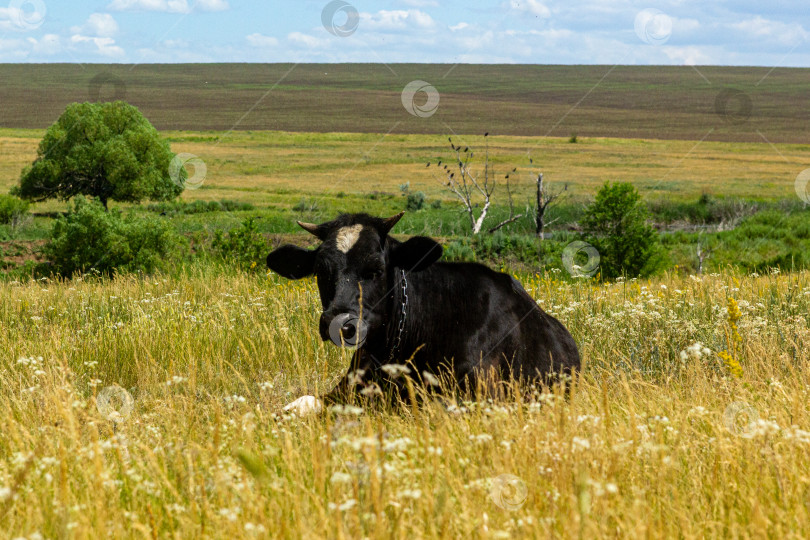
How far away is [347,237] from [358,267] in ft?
0.76

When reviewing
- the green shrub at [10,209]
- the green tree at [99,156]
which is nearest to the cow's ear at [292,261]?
the green shrub at [10,209]

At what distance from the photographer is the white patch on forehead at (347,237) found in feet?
17.4

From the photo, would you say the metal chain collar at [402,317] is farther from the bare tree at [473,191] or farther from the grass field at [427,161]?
the grass field at [427,161]

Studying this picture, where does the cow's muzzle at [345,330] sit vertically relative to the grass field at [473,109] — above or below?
below

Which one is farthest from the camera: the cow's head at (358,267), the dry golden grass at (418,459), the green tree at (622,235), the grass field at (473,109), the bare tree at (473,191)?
the grass field at (473,109)

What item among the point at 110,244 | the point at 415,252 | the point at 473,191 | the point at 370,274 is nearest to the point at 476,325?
the point at 415,252

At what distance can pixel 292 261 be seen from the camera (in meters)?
5.88

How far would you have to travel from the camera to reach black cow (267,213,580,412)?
525 cm

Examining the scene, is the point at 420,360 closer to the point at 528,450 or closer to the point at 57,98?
the point at 528,450

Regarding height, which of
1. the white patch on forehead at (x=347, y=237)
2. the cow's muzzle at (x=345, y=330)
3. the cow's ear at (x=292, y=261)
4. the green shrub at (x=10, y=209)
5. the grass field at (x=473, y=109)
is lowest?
the green shrub at (x=10, y=209)

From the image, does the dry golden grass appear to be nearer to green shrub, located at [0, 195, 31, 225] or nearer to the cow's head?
the cow's head

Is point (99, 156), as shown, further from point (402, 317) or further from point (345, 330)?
point (345, 330)

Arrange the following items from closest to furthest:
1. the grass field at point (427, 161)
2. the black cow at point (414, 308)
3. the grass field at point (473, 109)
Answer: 1. the black cow at point (414, 308)
2. the grass field at point (427, 161)
3. the grass field at point (473, 109)

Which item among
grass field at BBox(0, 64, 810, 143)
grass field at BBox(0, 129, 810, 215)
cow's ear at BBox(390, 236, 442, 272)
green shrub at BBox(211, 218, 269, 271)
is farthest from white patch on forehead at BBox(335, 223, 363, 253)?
grass field at BBox(0, 64, 810, 143)
